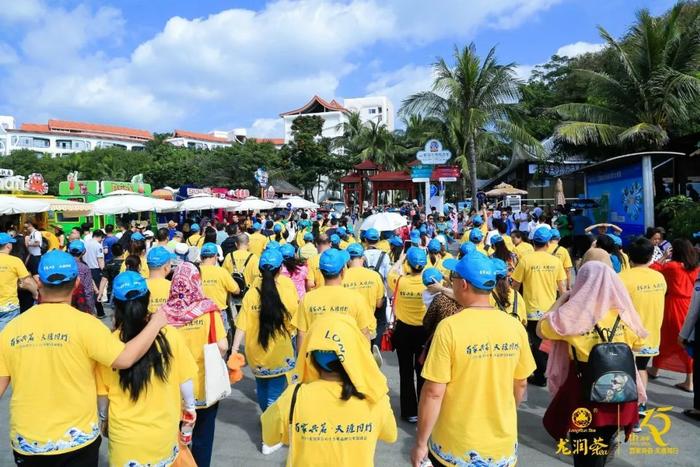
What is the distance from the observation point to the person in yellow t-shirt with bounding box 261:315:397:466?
6.72 feet

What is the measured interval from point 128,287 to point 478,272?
1.76 metres

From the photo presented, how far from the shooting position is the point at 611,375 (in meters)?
2.96

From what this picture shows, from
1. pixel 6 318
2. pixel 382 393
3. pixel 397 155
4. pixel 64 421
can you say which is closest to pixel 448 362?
pixel 382 393

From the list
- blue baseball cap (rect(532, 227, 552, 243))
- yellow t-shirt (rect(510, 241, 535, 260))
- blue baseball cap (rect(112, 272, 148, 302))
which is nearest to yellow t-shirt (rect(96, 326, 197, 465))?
blue baseball cap (rect(112, 272, 148, 302))

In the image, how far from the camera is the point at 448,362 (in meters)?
2.38

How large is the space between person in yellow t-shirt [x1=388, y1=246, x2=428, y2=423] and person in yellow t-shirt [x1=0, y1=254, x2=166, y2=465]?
262cm

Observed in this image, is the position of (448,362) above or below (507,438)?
above

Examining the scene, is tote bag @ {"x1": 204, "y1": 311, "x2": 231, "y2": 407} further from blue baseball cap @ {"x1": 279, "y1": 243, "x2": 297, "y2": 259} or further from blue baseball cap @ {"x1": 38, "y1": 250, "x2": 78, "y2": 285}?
blue baseball cap @ {"x1": 279, "y1": 243, "x2": 297, "y2": 259}

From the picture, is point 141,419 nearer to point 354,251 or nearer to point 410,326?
point 410,326

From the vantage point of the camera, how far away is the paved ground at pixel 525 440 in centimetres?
395

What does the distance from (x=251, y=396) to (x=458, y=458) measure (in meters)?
3.59

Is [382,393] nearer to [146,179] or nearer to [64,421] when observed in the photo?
[64,421]

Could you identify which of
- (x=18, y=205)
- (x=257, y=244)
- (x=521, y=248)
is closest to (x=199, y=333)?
(x=521, y=248)

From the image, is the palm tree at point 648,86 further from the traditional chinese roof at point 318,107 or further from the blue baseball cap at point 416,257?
the traditional chinese roof at point 318,107
